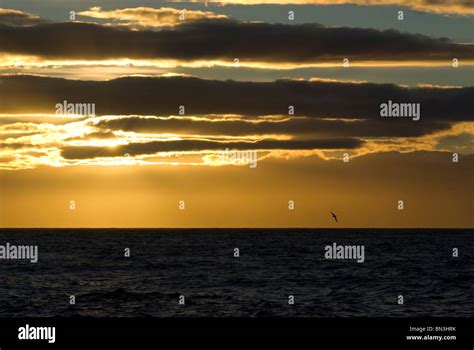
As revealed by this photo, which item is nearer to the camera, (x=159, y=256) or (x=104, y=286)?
(x=104, y=286)

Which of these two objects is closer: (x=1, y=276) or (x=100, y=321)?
(x=100, y=321)

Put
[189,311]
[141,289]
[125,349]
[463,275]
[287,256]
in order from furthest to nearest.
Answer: [287,256] < [463,275] < [141,289] < [189,311] < [125,349]

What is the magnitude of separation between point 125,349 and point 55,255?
303 ft

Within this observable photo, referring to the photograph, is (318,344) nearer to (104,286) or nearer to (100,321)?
(100,321)

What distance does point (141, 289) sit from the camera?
58.2 metres

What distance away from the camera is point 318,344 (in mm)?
15594

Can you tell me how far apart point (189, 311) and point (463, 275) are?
3345 centimetres

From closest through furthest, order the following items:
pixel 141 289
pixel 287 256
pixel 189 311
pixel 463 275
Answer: pixel 189 311 → pixel 141 289 → pixel 463 275 → pixel 287 256

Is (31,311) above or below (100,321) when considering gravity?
below

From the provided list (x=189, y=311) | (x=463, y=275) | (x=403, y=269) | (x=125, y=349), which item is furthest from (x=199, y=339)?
(x=403, y=269)

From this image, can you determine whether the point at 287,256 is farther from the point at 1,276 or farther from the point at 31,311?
the point at 31,311

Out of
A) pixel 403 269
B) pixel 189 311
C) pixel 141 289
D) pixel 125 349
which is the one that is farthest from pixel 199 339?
pixel 403 269

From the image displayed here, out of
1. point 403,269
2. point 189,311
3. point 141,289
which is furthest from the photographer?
point 403,269

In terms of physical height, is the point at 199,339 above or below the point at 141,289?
above
